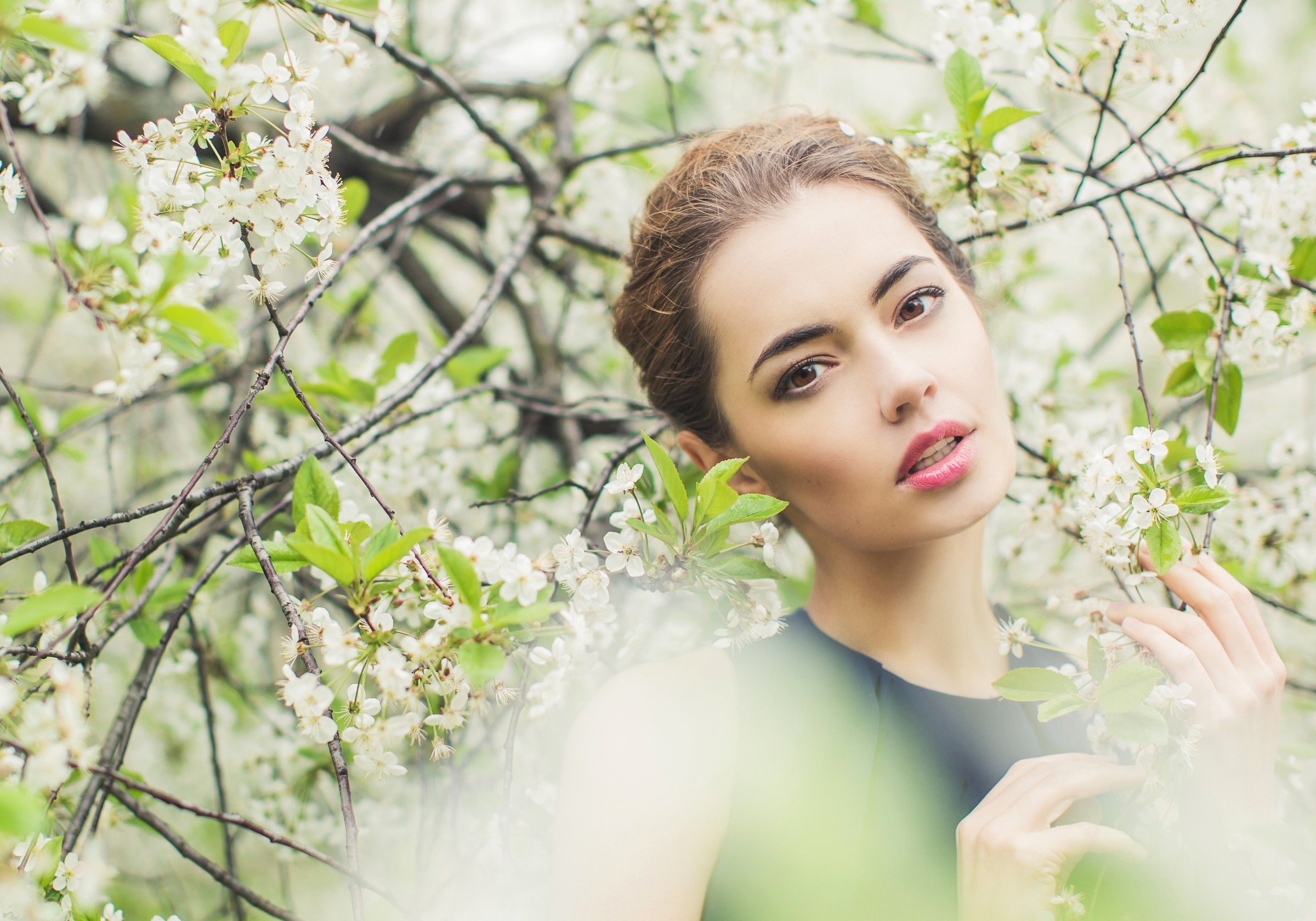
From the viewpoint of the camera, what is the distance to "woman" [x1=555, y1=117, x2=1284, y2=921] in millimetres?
1088

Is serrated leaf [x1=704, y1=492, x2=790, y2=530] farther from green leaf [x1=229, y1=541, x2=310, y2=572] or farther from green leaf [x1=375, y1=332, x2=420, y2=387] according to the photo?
green leaf [x1=375, y1=332, x2=420, y2=387]

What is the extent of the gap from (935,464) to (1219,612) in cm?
44

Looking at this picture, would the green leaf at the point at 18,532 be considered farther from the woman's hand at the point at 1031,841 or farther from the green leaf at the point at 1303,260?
the green leaf at the point at 1303,260

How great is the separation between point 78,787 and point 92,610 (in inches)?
48.7

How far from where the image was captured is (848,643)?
4.69 ft

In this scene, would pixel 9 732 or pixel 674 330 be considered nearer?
pixel 9 732

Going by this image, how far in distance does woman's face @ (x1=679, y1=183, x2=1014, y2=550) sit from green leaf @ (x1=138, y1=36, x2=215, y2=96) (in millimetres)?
759

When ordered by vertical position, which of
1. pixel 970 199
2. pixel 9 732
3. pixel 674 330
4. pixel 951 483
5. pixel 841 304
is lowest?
pixel 9 732

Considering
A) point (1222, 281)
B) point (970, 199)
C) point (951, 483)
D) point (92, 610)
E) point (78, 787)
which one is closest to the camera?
point (92, 610)

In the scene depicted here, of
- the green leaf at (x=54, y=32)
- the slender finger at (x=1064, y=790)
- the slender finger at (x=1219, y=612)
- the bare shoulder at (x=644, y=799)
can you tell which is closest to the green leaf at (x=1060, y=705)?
the slender finger at (x=1064, y=790)

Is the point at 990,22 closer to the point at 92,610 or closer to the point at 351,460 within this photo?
the point at 351,460

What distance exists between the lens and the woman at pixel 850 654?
1.09m

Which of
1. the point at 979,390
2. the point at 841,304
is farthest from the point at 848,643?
the point at 841,304

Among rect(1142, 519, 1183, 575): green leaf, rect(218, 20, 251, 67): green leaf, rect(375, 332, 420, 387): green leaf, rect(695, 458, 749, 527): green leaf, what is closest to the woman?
rect(1142, 519, 1183, 575): green leaf
